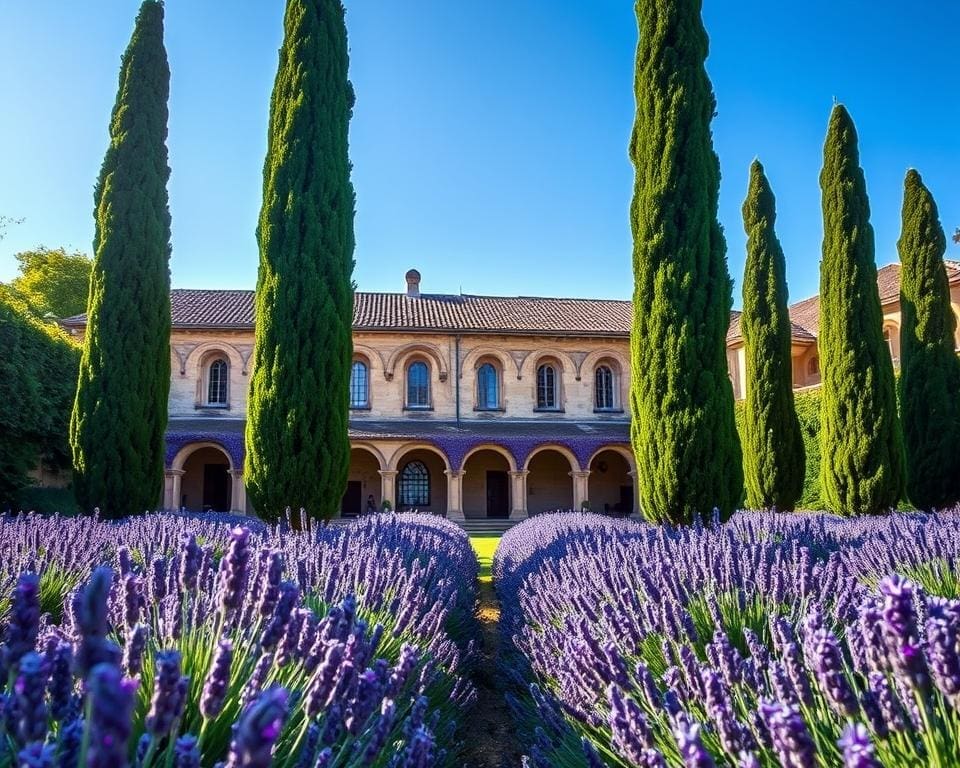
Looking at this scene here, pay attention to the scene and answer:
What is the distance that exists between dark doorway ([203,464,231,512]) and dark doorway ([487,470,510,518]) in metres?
10.5

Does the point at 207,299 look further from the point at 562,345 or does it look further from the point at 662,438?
the point at 662,438

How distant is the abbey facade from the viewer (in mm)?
25375

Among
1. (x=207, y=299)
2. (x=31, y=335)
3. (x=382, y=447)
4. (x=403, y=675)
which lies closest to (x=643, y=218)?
(x=403, y=675)

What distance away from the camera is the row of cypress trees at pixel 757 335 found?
922cm

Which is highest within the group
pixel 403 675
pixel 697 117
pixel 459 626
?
pixel 697 117

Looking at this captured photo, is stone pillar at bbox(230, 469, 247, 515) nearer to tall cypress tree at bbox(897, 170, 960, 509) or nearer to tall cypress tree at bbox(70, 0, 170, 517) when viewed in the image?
tall cypress tree at bbox(70, 0, 170, 517)

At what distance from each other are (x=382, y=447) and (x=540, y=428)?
6181 millimetres

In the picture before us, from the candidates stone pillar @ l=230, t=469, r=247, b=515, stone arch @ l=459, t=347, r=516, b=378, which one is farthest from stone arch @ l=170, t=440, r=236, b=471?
stone arch @ l=459, t=347, r=516, b=378

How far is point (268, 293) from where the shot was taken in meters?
10.0

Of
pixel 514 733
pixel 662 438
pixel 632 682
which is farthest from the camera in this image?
pixel 662 438

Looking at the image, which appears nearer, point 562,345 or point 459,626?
point 459,626

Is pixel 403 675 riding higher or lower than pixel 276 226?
→ lower

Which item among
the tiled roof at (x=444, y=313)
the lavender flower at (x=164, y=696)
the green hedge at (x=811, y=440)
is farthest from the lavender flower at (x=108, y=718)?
the tiled roof at (x=444, y=313)

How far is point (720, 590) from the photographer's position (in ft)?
13.7
